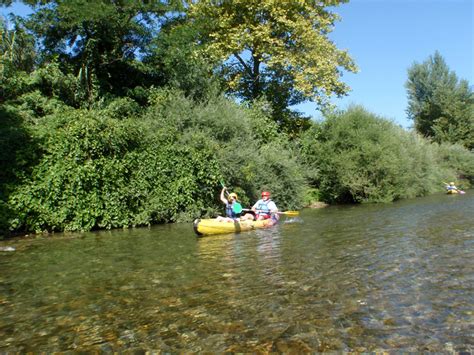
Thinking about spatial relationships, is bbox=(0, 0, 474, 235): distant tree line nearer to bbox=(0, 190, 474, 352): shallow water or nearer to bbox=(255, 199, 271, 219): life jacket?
bbox=(255, 199, 271, 219): life jacket

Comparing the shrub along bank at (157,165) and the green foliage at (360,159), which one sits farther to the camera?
the green foliage at (360,159)

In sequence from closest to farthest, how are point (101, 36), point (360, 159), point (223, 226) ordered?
point (223, 226) < point (101, 36) < point (360, 159)

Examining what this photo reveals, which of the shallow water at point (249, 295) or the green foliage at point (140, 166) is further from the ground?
the green foliage at point (140, 166)

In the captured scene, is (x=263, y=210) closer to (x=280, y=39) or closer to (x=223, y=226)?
(x=223, y=226)

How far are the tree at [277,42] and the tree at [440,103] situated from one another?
26.6m

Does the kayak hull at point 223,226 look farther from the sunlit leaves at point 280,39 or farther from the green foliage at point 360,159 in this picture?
the sunlit leaves at point 280,39

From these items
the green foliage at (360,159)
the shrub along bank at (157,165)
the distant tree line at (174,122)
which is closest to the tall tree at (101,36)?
the distant tree line at (174,122)

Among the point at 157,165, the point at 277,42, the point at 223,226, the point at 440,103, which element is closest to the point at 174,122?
the point at 157,165

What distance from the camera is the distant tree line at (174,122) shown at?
16672mm

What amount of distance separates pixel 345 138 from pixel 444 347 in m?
25.5

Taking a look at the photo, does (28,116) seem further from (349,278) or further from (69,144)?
(349,278)

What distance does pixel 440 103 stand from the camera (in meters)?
53.9

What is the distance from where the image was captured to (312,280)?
763cm

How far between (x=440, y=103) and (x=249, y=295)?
5447cm
